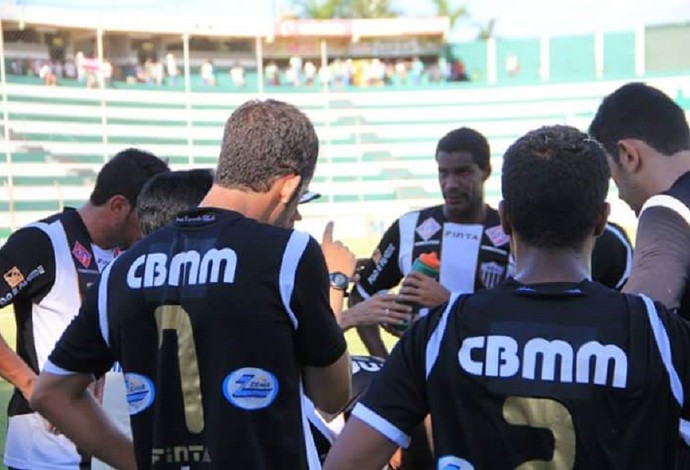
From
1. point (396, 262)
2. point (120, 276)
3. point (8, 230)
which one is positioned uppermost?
point (120, 276)

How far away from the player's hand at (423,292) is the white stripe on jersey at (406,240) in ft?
2.83

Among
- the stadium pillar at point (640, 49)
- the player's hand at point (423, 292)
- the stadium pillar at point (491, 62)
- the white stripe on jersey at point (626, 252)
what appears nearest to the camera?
the player's hand at point (423, 292)

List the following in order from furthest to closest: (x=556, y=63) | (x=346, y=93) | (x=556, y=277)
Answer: (x=556, y=63), (x=346, y=93), (x=556, y=277)

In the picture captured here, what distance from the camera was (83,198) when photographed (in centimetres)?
2678

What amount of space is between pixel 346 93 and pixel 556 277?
33308mm

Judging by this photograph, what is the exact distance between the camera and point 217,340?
7.88ft

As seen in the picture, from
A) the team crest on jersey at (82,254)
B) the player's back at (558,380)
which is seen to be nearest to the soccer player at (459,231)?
the team crest on jersey at (82,254)

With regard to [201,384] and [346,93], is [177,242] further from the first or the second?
[346,93]

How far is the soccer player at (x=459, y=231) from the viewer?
4910mm

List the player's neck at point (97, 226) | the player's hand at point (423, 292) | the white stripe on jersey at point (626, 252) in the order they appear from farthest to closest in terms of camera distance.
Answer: the white stripe on jersey at point (626, 252)
the player's hand at point (423, 292)
the player's neck at point (97, 226)

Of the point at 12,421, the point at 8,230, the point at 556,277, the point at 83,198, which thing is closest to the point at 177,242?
the point at 556,277

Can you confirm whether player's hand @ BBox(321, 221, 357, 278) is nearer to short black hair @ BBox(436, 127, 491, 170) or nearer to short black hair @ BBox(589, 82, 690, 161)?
short black hair @ BBox(589, 82, 690, 161)

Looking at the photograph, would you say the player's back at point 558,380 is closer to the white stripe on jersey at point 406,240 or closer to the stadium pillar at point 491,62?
the white stripe on jersey at point 406,240

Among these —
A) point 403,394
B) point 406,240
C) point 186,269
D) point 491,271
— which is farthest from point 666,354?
point 406,240
